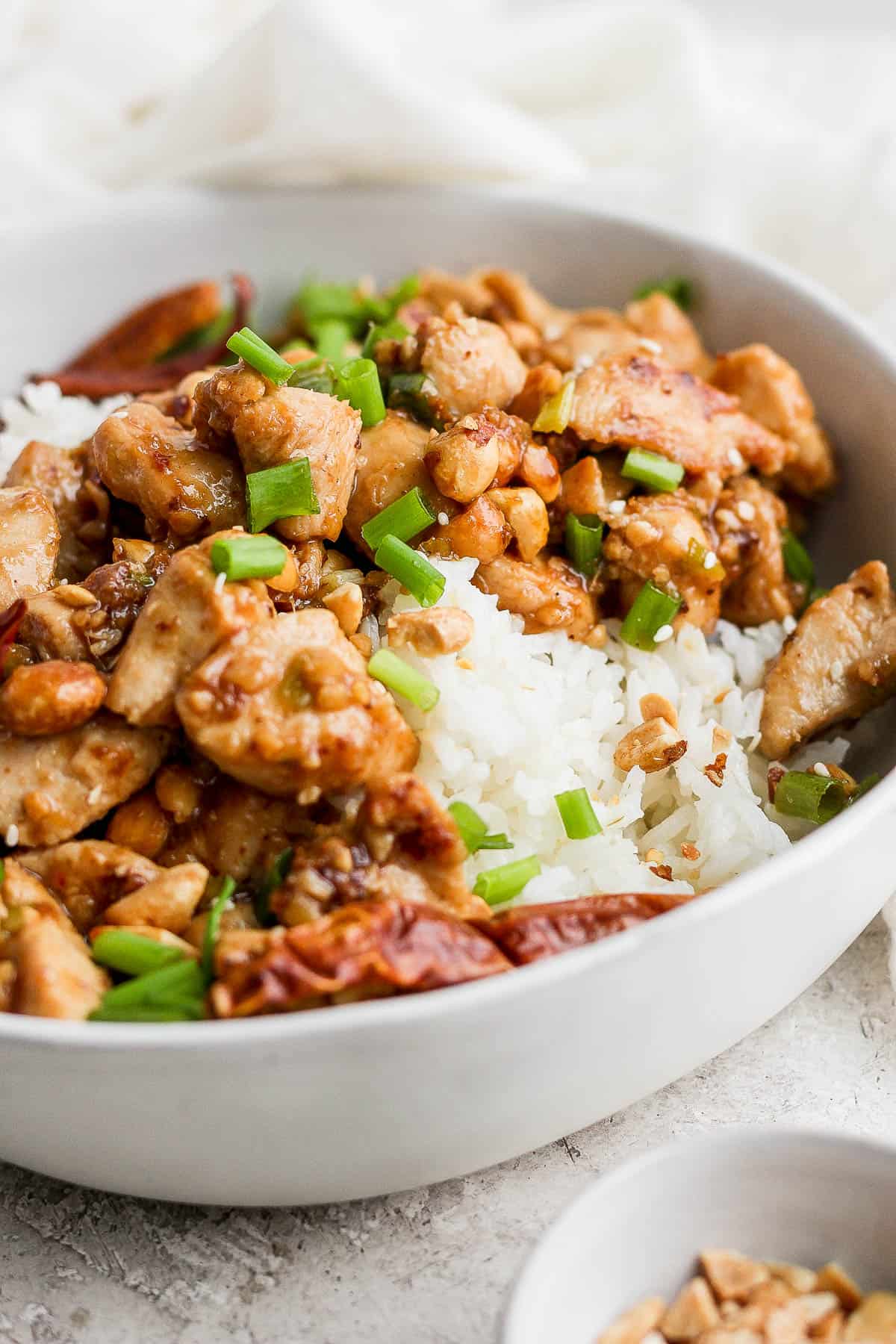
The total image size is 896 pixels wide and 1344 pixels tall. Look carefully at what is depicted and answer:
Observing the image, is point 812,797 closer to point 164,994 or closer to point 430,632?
point 430,632

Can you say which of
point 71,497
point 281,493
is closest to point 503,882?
point 281,493

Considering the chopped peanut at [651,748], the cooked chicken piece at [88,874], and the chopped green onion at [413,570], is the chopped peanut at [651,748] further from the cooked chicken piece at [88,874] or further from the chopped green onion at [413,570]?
the cooked chicken piece at [88,874]

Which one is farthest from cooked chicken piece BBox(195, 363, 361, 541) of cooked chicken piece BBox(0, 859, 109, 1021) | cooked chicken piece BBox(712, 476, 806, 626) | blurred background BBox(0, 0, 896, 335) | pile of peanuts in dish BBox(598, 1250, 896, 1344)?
blurred background BBox(0, 0, 896, 335)

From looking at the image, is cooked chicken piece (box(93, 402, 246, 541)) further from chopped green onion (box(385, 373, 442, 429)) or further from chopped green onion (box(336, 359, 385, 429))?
chopped green onion (box(385, 373, 442, 429))

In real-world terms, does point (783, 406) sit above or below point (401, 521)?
above

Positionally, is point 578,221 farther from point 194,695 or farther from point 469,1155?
point 469,1155

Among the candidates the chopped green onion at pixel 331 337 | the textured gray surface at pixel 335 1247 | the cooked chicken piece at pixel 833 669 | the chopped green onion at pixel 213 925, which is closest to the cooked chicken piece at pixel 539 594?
the cooked chicken piece at pixel 833 669

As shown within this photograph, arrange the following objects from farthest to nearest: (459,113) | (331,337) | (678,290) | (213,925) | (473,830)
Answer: (459,113), (678,290), (331,337), (473,830), (213,925)
